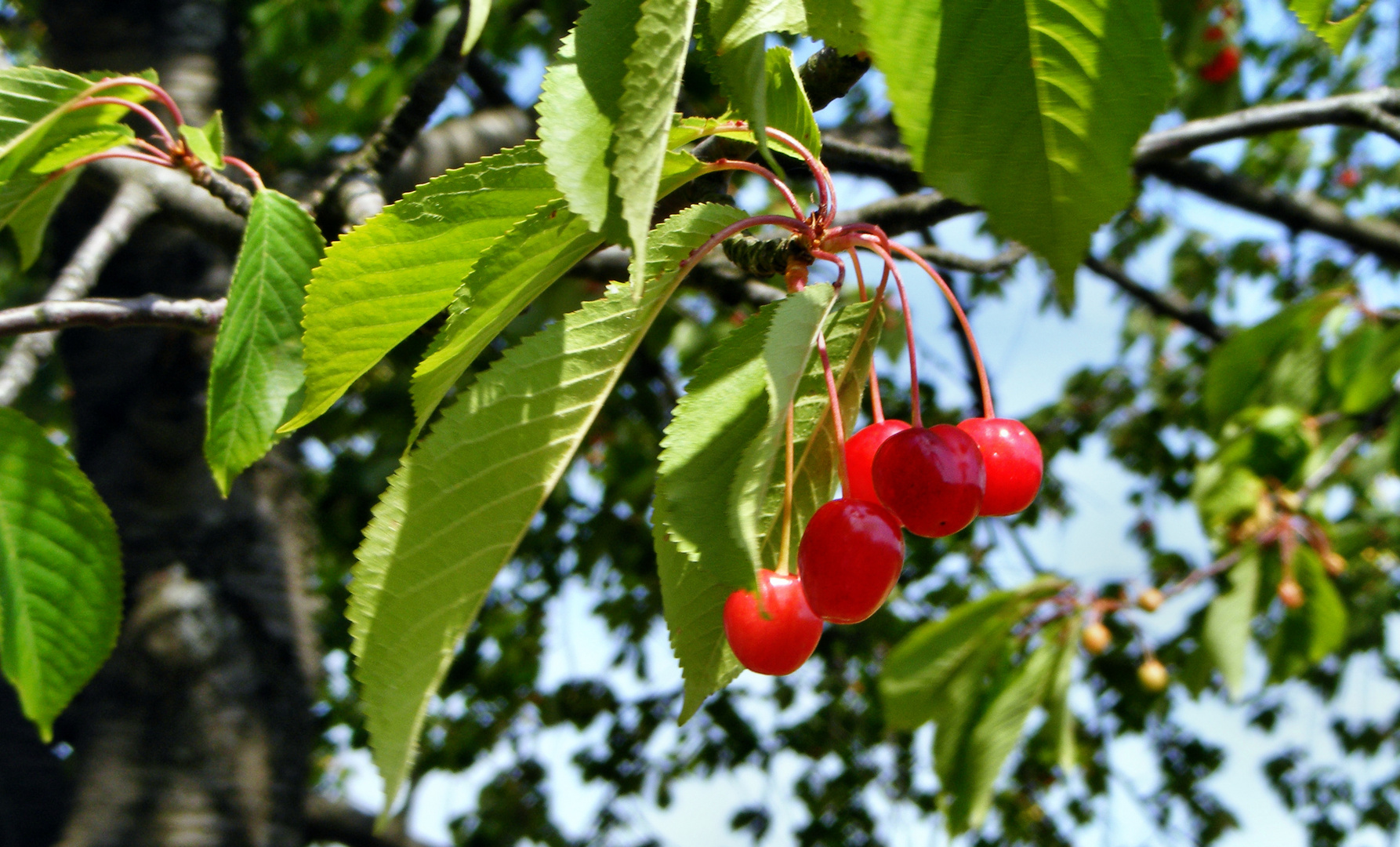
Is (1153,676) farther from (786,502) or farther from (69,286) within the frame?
(69,286)

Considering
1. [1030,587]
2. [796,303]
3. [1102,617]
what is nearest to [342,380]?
[796,303]

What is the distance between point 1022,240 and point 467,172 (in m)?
0.33

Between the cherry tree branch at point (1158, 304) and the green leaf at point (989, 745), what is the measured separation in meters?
1.03

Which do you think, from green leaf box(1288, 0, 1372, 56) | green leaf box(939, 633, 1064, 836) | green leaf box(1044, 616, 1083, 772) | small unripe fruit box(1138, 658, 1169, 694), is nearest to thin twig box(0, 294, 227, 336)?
green leaf box(1288, 0, 1372, 56)

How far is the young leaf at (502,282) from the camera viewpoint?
1.70ft

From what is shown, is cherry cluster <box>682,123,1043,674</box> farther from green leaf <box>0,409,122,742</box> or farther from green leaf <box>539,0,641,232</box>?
green leaf <box>0,409,122,742</box>

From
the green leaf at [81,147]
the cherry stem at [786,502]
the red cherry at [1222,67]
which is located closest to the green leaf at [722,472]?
the cherry stem at [786,502]

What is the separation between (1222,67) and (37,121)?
375 centimetres

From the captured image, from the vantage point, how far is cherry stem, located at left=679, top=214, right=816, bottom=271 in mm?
564

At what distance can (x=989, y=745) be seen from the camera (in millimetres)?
2049

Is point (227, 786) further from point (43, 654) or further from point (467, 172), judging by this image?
point (467, 172)

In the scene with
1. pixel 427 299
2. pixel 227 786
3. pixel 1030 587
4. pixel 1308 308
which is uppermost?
pixel 1308 308

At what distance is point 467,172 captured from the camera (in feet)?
1.88

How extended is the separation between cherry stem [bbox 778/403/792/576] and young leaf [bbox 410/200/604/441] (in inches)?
6.7
